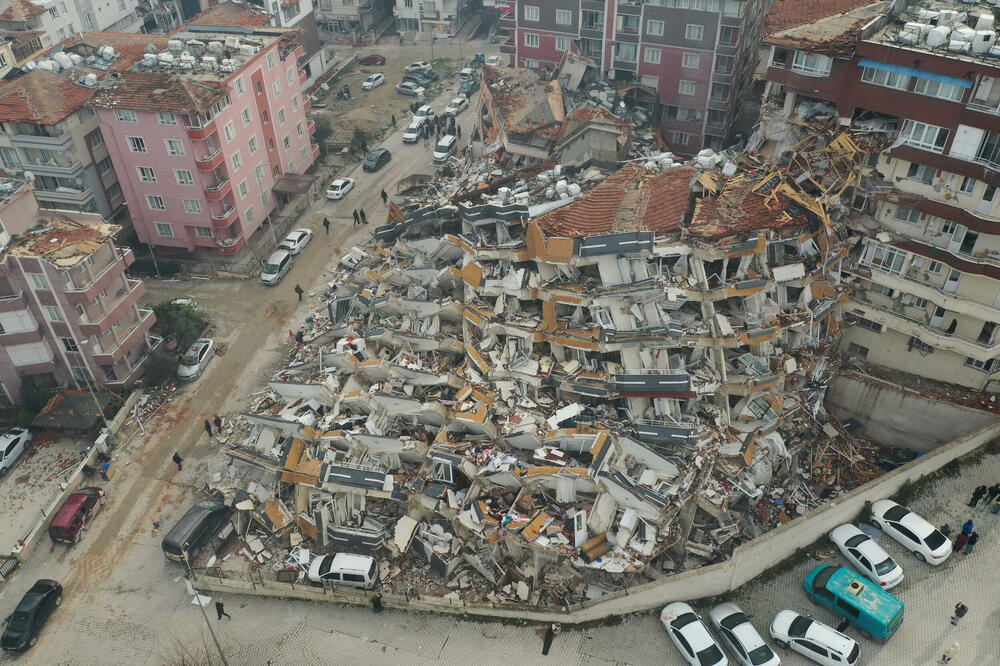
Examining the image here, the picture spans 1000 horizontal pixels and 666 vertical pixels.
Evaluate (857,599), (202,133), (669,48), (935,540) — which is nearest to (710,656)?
(857,599)

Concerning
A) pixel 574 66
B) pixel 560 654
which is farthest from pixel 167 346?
pixel 574 66

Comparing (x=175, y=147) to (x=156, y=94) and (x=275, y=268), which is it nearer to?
(x=156, y=94)

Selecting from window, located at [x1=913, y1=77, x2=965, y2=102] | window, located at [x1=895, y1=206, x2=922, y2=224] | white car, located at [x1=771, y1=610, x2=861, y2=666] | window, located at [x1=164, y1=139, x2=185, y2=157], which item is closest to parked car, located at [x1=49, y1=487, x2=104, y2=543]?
window, located at [x1=164, y1=139, x2=185, y2=157]

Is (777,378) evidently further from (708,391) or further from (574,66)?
(574,66)

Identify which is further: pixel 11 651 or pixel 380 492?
pixel 380 492

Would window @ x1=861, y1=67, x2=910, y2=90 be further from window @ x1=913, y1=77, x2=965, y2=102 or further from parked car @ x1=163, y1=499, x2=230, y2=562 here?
parked car @ x1=163, y1=499, x2=230, y2=562

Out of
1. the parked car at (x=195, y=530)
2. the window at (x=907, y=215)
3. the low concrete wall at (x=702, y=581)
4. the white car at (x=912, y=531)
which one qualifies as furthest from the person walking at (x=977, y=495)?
the parked car at (x=195, y=530)
